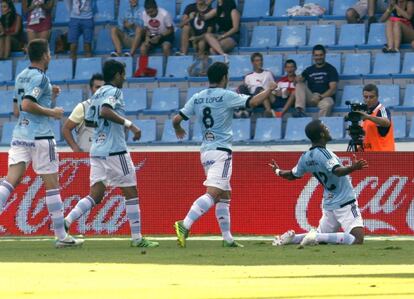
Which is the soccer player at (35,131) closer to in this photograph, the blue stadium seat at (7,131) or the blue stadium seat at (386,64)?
the blue stadium seat at (7,131)

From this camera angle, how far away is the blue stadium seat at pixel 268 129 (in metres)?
22.2

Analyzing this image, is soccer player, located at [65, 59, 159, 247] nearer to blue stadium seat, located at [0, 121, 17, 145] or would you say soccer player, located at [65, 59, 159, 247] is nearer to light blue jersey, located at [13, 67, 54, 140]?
light blue jersey, located at [13, 67, 54, 140]

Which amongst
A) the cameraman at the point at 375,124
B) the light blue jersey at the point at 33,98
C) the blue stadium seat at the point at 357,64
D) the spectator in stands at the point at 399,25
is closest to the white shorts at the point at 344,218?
the cameraman at the point at 375,124

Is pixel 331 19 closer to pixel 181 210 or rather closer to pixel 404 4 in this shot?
pixel 404 4

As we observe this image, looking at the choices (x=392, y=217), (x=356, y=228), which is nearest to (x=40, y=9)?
(x=392, y=217)

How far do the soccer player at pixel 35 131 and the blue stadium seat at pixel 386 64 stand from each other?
30.9 feet

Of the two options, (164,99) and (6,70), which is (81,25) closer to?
(6,70)

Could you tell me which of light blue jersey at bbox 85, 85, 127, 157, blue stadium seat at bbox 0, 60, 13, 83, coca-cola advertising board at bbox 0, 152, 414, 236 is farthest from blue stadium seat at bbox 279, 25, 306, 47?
light blue jersey at bbox 85, 85, 127, 157

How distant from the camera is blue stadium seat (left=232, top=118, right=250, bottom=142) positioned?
22438 mm

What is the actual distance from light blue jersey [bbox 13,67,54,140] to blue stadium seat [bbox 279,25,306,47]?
9.97 metres

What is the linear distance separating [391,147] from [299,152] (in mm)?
1312

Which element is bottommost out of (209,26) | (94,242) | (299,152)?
(94,242)

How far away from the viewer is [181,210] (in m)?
18.9

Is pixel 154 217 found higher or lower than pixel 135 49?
lower
